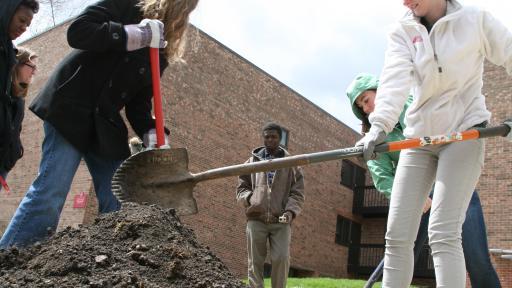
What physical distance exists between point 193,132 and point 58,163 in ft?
44.8

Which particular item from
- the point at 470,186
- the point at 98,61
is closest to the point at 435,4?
the point at 470,186

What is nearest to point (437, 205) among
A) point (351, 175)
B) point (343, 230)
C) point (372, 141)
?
point (372, 141)

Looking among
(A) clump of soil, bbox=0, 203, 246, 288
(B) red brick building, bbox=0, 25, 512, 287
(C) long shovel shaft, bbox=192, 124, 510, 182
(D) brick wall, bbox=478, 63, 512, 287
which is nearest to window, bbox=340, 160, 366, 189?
Result: (B) red brick building, bbox=0, 25, 512, 287

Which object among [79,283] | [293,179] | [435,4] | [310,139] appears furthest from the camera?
[310,139]

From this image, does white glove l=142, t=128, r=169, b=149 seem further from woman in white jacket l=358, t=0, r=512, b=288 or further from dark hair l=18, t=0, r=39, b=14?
woman in white jacket l=358, t=0, r=512, b=288

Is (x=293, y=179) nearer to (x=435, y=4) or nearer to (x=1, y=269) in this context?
(x=435, y=4)

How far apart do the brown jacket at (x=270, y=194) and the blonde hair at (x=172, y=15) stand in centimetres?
251

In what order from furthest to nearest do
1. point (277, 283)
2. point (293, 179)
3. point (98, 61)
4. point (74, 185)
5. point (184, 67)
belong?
point (184, 67) → point (74, 185) → point (293, 179) → point (277, 283) → point (98, 61)

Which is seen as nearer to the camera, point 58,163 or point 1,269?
point 1,269

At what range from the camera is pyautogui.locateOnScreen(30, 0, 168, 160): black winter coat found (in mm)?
3354

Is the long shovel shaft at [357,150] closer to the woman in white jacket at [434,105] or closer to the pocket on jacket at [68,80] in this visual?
the woman in white jacket at [434,105]

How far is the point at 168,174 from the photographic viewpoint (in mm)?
3654

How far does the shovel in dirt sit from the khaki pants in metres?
2.55

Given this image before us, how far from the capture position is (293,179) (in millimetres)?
6484
